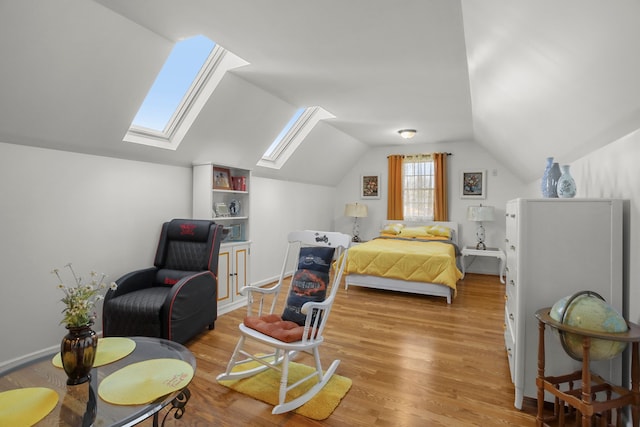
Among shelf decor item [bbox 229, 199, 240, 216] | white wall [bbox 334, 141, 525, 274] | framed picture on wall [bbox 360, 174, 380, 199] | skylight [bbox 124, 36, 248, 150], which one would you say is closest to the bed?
white wall [bbox 334, 141, 525, 274]

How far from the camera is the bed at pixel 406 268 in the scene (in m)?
4.32

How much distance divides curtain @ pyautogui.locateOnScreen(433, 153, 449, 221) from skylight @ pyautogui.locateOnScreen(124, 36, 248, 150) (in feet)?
14.9

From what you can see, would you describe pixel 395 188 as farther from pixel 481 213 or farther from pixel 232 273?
pixel 232 273

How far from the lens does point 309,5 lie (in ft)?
6.95

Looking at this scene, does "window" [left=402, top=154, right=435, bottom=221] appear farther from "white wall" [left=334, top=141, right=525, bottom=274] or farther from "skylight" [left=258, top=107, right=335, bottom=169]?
"skylight" [left=258, top=107, right=335, bottom=169]

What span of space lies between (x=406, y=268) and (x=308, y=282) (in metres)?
2.32

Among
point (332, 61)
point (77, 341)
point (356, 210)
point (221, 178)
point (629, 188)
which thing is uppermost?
point (332, 61)

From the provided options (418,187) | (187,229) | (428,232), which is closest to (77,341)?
(187,229)

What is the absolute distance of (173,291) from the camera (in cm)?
274

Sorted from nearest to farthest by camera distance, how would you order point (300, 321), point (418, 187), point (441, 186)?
point (300, 321), point (441, 186), point (418, 187)

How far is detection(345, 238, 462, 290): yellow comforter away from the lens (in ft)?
14.1

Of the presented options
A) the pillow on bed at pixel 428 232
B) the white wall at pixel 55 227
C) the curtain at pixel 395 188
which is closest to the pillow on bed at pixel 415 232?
the pillow on bed at pixel 428 232

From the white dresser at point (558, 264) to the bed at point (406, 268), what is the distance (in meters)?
Answer: 2.14

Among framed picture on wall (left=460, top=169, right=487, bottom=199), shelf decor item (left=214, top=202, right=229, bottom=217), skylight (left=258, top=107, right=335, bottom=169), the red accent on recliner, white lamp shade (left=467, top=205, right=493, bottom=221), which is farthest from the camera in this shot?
framed picture on wall (left=460, top=169, right=487, bottom=199)
